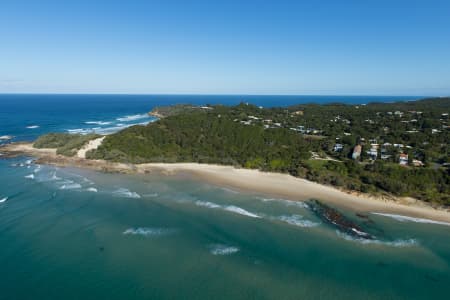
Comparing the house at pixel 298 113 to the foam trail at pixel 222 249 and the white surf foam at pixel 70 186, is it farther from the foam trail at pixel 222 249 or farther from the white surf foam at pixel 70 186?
the foam trail at pixel 222 249

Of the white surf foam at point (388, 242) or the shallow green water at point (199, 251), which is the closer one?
the shallow green water at point (199, 251)

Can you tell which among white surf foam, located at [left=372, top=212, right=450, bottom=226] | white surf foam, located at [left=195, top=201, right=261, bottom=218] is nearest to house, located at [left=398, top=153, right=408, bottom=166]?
white surf foam, located at [left=372, top=212, right=450, bottom=226]

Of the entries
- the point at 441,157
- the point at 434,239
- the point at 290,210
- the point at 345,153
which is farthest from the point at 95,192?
the point at 441,157

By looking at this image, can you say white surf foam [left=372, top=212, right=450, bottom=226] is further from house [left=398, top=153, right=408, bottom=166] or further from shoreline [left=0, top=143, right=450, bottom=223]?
house [left=398, top=153, right=408, bottom=166]

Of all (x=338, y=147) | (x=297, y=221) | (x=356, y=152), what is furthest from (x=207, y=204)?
(x=338, y=147)

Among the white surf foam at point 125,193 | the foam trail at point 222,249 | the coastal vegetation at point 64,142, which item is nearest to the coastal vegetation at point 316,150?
the coastal vegetation at point 64,142

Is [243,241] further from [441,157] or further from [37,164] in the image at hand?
[441,157]

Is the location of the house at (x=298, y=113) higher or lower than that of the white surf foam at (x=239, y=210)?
higher
